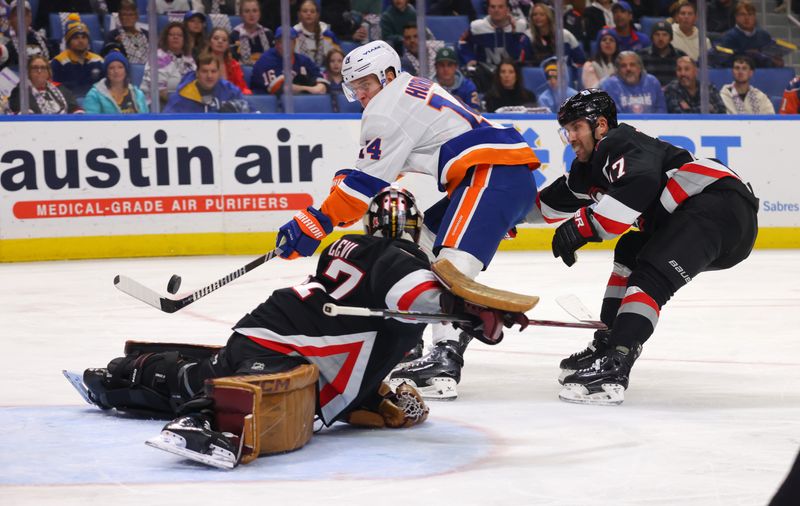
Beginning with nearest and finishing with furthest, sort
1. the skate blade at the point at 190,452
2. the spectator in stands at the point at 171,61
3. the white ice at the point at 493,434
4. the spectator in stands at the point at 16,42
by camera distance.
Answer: the white ice at the point at 493,434 < the skate blade at the point at 190,452 < the spectator in stands at the point at 16,42 < the spectator in stands at the point at 171,61

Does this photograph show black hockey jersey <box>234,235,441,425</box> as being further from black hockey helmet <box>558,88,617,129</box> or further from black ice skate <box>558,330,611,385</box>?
black hockey helmet <box>558,88,617,129</box>

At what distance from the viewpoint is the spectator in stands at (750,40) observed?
33.1ft

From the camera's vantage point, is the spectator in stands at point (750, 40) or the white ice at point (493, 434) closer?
the white ice at point (493, 434)

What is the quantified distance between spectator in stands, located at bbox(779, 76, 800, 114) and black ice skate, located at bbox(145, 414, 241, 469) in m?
7.95

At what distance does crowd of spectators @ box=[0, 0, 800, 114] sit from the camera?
29.3 feet

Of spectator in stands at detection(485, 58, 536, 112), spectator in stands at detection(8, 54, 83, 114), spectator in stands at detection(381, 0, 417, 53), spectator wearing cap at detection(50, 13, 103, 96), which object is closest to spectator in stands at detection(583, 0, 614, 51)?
spectator in stands at detection(485, 58, 536, 112)

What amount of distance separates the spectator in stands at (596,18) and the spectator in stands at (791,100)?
1.52 m

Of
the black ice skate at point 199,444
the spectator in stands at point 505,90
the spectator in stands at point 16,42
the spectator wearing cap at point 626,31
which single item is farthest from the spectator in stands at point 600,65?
the black ice skate at point 199,444

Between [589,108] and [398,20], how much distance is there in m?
5.28

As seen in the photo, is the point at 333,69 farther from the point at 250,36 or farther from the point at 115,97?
the point at 115,97

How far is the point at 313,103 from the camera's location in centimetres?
947

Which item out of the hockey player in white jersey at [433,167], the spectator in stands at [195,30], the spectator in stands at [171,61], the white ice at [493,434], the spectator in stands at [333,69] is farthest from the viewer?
the spectator in stands at [333,69]

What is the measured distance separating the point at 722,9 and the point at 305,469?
7.93m

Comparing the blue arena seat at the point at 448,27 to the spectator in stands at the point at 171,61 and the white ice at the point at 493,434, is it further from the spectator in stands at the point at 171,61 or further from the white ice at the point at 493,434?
the white ice at the point at 493,434
